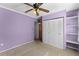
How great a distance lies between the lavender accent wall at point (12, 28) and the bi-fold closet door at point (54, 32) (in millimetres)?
531

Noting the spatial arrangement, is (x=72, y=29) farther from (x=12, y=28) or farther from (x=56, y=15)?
(x=12, y=28)

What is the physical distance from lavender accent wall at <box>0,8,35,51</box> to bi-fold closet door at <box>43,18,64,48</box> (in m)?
0.53

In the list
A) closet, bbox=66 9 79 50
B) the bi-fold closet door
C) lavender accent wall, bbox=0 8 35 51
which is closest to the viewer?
closet, bbox=66 9 79 50

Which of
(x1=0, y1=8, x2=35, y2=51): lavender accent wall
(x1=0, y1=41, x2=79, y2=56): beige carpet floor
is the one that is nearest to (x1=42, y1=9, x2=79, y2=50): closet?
(x1=0, y1=41, x2=79, y2=56): beige carpet floor

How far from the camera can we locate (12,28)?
2527mm

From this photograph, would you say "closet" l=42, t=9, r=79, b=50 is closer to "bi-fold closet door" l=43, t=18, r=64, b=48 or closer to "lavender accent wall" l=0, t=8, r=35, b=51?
"bi-fold closet door" l=43, t=18, r=64, b=48

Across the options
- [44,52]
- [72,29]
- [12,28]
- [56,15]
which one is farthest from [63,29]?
[12,28]

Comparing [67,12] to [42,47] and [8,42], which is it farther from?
[8,42]

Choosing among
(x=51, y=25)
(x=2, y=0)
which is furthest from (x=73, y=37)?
(x=2, y=0)

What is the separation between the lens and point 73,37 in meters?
1.72

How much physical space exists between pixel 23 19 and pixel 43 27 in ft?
4.29

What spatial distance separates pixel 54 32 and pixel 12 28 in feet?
4.76

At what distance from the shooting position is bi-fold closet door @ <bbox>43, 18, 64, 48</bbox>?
1.82 metres

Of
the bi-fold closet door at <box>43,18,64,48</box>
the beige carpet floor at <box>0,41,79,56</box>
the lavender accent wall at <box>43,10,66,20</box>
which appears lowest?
the beige carpet floor at <box>0,41,79,56</box>
